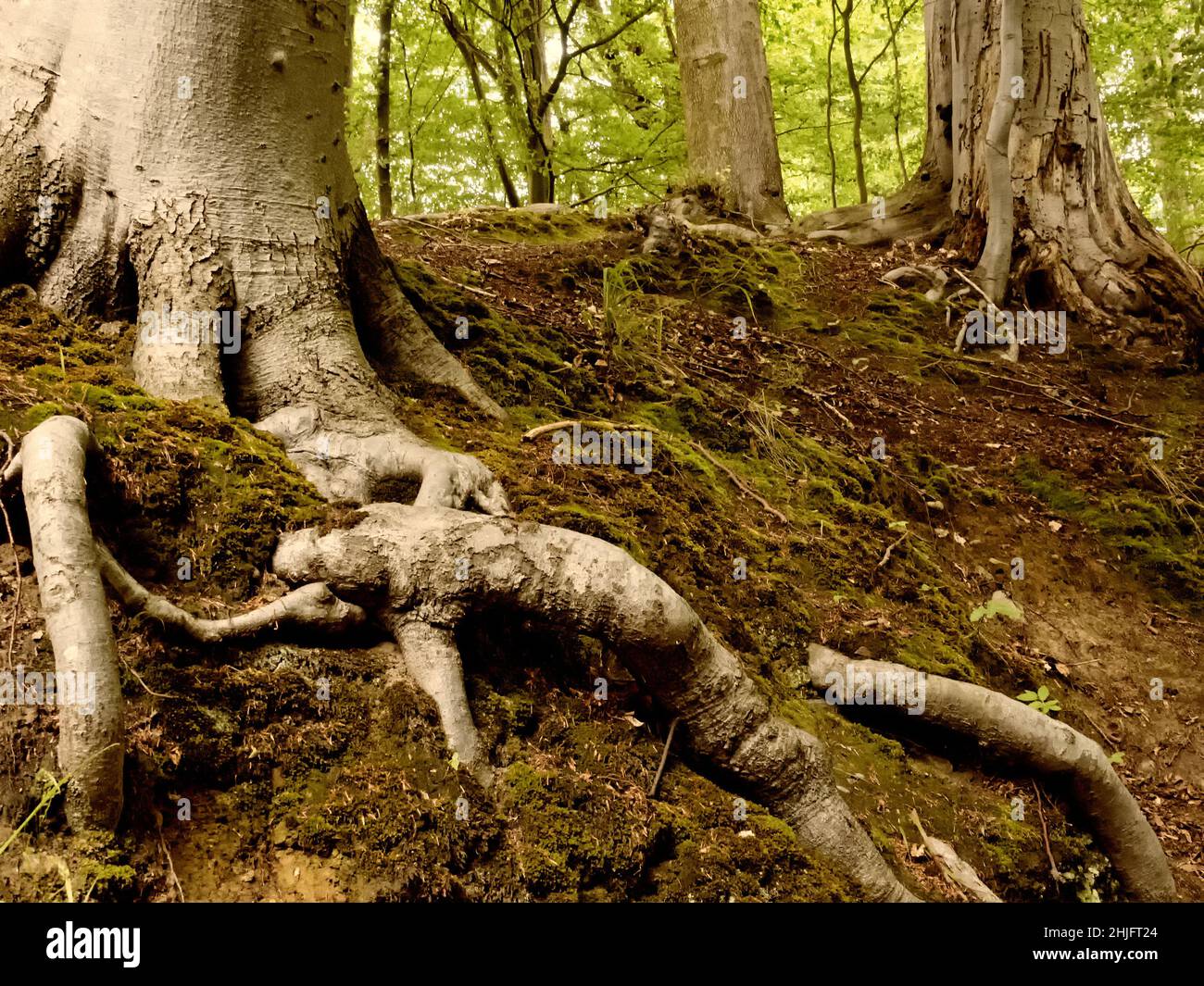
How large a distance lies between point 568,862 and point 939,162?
862 cm

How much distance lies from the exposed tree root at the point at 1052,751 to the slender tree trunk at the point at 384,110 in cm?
1025

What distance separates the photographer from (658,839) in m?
2.57

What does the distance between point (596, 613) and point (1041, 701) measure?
254 centimetres

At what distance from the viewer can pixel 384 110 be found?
12500mm

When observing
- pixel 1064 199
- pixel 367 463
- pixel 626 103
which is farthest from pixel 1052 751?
pixel 626 103

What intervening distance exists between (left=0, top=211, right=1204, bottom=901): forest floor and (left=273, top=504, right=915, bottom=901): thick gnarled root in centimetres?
14

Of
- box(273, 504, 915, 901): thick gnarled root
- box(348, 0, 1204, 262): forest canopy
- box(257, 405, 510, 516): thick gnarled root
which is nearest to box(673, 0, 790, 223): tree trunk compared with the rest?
box(348, 0, 1204, 262): forest canopy

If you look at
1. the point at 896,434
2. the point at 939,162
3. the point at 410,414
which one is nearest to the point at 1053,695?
the point at 896,434

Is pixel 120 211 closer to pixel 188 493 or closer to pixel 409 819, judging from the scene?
pixel 188 493

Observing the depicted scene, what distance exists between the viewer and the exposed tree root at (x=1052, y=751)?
364cm

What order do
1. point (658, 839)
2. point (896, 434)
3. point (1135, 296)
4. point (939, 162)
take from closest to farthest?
point (658, 839) < point (896, 434) < point (1135, 296) < point (939, 162)

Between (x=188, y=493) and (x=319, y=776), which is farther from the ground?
(x=188, y=493)

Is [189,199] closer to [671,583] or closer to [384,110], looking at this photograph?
[671,583]

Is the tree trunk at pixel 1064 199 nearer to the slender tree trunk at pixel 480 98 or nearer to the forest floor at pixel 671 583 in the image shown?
the forest floor at pixel 671 583
